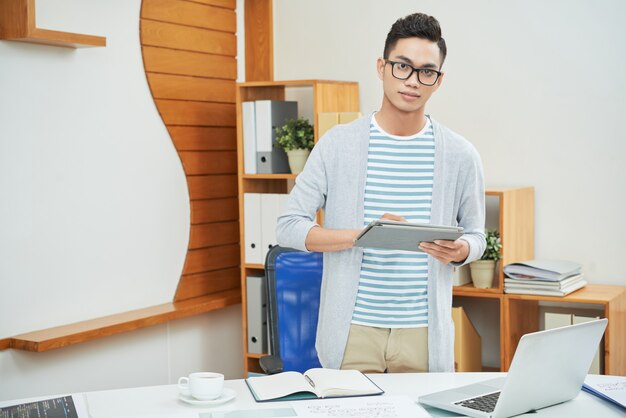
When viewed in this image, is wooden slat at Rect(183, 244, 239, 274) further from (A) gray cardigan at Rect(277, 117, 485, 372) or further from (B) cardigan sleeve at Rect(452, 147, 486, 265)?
(B) cardigan sleeve at Rect(452, 147, 486, 265)

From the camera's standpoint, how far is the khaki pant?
97.2 inches

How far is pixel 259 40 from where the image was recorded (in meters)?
4.45

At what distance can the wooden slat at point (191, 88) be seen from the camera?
390 centimetres

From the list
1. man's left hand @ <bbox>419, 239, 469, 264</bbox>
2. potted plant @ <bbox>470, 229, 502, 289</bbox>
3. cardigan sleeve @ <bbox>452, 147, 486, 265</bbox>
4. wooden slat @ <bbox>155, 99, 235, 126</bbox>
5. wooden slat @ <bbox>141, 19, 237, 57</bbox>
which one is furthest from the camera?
wooden slat @ <bbox>155, 99, 235, 126</bbox>

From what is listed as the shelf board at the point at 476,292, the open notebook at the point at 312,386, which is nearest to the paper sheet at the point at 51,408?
the open notebook at the point at 312,386

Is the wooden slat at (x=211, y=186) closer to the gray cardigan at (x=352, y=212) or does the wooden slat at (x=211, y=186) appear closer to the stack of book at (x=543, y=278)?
the stack of book at (x=543, y=278)

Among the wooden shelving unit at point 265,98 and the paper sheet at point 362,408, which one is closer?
the paper sheet at point 362,408

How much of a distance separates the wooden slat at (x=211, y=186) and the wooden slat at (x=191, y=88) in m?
0.39

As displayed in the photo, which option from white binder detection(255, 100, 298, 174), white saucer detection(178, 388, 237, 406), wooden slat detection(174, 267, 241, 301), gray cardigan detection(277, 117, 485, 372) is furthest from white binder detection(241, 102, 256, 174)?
white saucer detection(178, 388, 237, 406)

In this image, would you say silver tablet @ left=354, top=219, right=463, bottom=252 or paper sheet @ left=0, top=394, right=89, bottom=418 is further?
silver tablet @ left=354, top=219, right=463, bottom=252

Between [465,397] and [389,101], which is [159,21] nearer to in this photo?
[389,101]

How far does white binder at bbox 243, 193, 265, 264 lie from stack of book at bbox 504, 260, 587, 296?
120 centimetres

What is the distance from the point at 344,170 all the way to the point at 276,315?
2.45 ft

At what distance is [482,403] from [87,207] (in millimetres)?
2096
